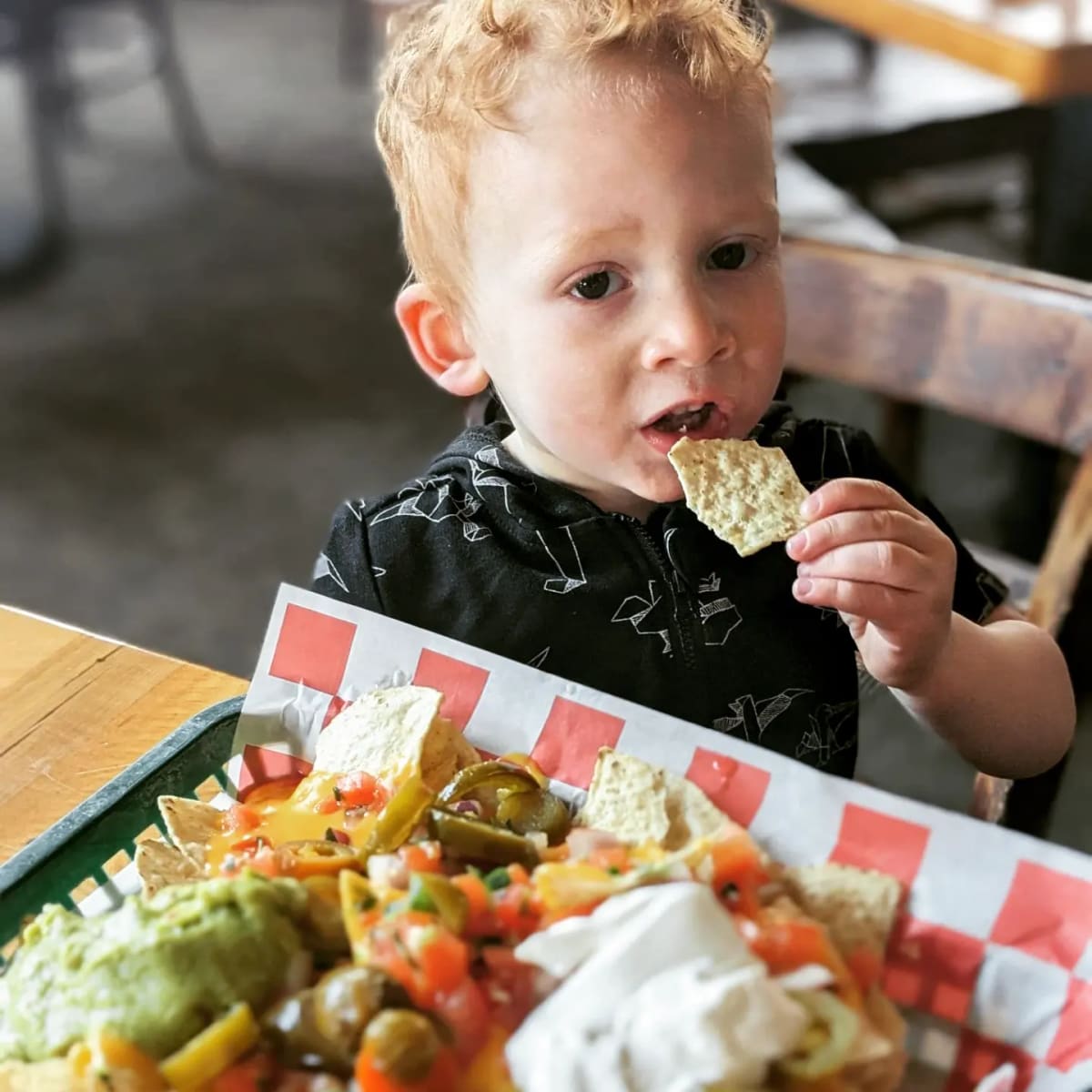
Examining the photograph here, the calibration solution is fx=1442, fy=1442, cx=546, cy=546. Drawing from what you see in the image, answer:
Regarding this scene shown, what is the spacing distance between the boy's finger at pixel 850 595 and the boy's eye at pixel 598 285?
0.85 ft

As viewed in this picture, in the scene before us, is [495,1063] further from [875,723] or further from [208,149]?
[208,149]

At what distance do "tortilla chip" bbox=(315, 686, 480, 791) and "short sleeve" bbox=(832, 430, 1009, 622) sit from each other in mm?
477

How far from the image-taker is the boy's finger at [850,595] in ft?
3.19

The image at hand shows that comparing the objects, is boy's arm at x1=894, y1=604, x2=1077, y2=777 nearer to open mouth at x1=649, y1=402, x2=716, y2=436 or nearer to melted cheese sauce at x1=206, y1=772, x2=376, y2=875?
open mouth at x1=649, y1=402, x2=716, y2=436

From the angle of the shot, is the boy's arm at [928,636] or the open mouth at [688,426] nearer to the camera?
the boy's arm at [928,636]

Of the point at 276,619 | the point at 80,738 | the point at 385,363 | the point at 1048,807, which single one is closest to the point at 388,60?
the point at 276,619

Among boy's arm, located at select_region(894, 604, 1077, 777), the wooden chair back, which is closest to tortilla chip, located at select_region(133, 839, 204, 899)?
boy's arm, located at select_region(894, 604, 1077, 777)

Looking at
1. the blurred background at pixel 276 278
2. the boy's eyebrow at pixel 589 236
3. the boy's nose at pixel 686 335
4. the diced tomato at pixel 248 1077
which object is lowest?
the blurred background at pixel 276 278

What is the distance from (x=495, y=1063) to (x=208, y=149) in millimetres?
4899

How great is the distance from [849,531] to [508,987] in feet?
1.28

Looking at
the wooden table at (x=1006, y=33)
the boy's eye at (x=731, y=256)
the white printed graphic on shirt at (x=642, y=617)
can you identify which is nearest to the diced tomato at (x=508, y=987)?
the white printed graphic on shirt at (x=642, y=617)

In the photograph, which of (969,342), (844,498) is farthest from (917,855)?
(969,342)

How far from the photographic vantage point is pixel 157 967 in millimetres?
753

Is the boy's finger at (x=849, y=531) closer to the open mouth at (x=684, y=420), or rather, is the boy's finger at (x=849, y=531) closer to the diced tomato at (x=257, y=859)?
the open mouth at (x=684, y=420)
